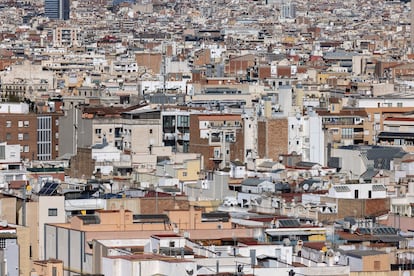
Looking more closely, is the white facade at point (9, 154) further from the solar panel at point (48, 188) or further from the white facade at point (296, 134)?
the solar panel at point (48, 188)

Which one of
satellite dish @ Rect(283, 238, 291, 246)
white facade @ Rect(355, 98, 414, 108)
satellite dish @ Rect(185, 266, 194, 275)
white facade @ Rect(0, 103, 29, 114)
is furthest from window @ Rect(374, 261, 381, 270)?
white facade @ Rect(355, 98, 414, 108)

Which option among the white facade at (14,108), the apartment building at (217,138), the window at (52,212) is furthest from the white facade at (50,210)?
the white facade at (14,108)

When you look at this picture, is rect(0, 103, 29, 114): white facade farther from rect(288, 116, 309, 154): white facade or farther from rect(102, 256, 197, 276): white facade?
rect(102, 256, 197, 276): white facade

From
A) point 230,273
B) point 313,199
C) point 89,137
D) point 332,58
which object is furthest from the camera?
point 332,58

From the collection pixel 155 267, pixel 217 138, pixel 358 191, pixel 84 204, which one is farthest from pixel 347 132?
pixel 155 267

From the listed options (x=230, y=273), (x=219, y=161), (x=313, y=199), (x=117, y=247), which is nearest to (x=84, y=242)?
(x=117, y=247)

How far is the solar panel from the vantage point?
1548 inches

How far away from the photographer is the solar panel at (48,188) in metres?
39.3

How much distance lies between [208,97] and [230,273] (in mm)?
46078

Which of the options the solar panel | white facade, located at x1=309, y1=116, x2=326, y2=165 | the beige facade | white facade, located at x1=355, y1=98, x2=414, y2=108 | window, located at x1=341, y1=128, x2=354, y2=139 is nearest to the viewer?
the beige facade

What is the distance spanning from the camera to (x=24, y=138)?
61500 millimetres

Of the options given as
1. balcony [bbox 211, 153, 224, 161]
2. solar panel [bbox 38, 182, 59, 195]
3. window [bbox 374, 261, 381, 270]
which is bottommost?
window [bbox 374, 261, 381, 270]

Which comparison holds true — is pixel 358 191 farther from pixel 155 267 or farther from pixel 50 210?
pixel 155 267

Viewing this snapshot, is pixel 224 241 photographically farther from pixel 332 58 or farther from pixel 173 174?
pixel 332 58
